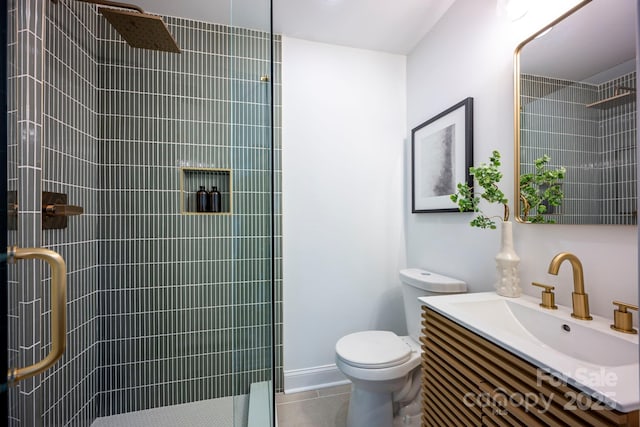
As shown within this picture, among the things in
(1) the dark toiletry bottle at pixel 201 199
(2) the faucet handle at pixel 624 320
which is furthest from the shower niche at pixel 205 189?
(2) the faucet handle at pixel 624 320

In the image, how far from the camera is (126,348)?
1560 millimetres

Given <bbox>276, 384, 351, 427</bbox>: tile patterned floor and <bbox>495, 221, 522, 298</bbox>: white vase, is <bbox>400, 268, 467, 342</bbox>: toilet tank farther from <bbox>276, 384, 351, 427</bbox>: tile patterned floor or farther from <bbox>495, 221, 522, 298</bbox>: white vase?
<bbox>276, 384, 351, 427</bbox>: tile patterned floor

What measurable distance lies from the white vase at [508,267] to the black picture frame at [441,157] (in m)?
0.35

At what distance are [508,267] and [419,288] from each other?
1.59ft

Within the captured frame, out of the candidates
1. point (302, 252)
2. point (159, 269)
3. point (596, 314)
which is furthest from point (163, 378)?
point (596, 314)

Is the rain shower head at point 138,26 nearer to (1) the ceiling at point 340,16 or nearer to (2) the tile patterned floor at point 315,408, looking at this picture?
(1) the ceiling at point 340,16

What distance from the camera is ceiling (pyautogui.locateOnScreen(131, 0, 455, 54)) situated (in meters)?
1.53

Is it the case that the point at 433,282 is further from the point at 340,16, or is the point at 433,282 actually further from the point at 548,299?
the point at 340,16

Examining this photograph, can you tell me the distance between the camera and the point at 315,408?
1624mm

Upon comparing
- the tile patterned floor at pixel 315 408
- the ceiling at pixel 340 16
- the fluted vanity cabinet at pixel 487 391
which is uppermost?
the ceiling at pixel 340 16

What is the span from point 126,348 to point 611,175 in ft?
7.62

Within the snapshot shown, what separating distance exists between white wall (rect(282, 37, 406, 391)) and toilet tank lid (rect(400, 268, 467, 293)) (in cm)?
36

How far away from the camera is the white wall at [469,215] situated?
0.90 metres

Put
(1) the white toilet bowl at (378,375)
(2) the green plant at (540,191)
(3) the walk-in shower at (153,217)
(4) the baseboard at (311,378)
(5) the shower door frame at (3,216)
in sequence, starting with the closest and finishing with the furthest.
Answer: (5) the shower door frame at (3,216) < (2) the green plant at (540,191) < (3) the walk-in shower at (153,217) < (1) the white toilet bowl at (378,375) < (4) the baseboard at (311,378)
